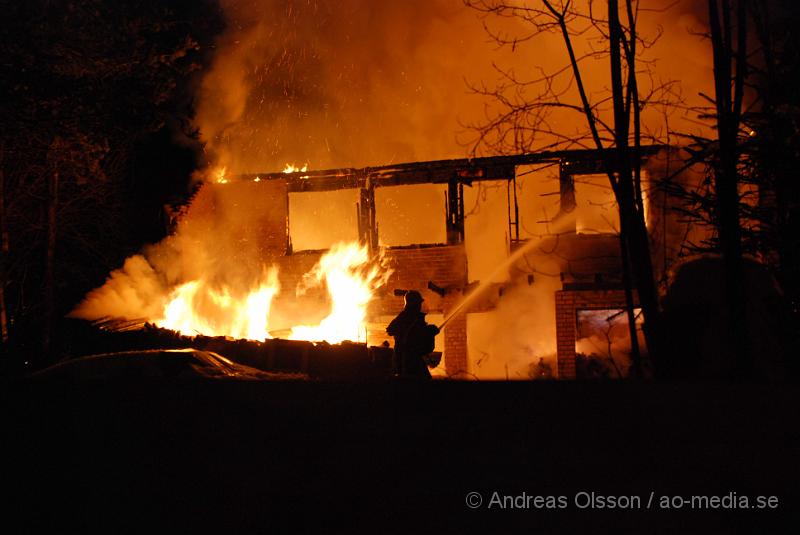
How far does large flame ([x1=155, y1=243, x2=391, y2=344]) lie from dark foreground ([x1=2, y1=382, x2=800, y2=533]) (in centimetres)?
1102

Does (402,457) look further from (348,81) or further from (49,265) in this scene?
(348,81)

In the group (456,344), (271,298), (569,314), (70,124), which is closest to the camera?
(70,124)

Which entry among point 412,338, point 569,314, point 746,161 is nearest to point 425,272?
point 569,314

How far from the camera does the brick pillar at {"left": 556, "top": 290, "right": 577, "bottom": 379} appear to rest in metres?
14.6

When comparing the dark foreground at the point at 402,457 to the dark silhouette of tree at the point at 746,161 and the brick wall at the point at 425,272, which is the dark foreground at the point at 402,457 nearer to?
the dark silhouette of tree at the point at 746,161

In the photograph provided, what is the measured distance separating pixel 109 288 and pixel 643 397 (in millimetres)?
14478

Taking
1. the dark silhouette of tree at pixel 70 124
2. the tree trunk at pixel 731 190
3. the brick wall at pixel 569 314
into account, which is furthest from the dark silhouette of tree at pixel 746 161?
the dark silhouette of tree at pixel 70 124

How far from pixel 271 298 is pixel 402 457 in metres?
12.9

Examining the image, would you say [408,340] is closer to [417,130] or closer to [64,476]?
[64,476]

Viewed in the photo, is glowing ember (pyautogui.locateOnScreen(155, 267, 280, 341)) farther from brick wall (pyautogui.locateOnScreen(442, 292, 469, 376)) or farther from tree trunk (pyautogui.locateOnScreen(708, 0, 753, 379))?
tree trunk (pyautogui.locateOnScreen(708, 0, 753, 379))

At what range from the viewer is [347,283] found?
1605 cm

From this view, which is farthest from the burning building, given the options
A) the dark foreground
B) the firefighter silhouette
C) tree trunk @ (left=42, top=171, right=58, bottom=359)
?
the dark foreground

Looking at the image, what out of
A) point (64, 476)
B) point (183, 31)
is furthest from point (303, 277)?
point (64, 476)

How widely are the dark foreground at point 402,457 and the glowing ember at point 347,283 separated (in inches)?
443
